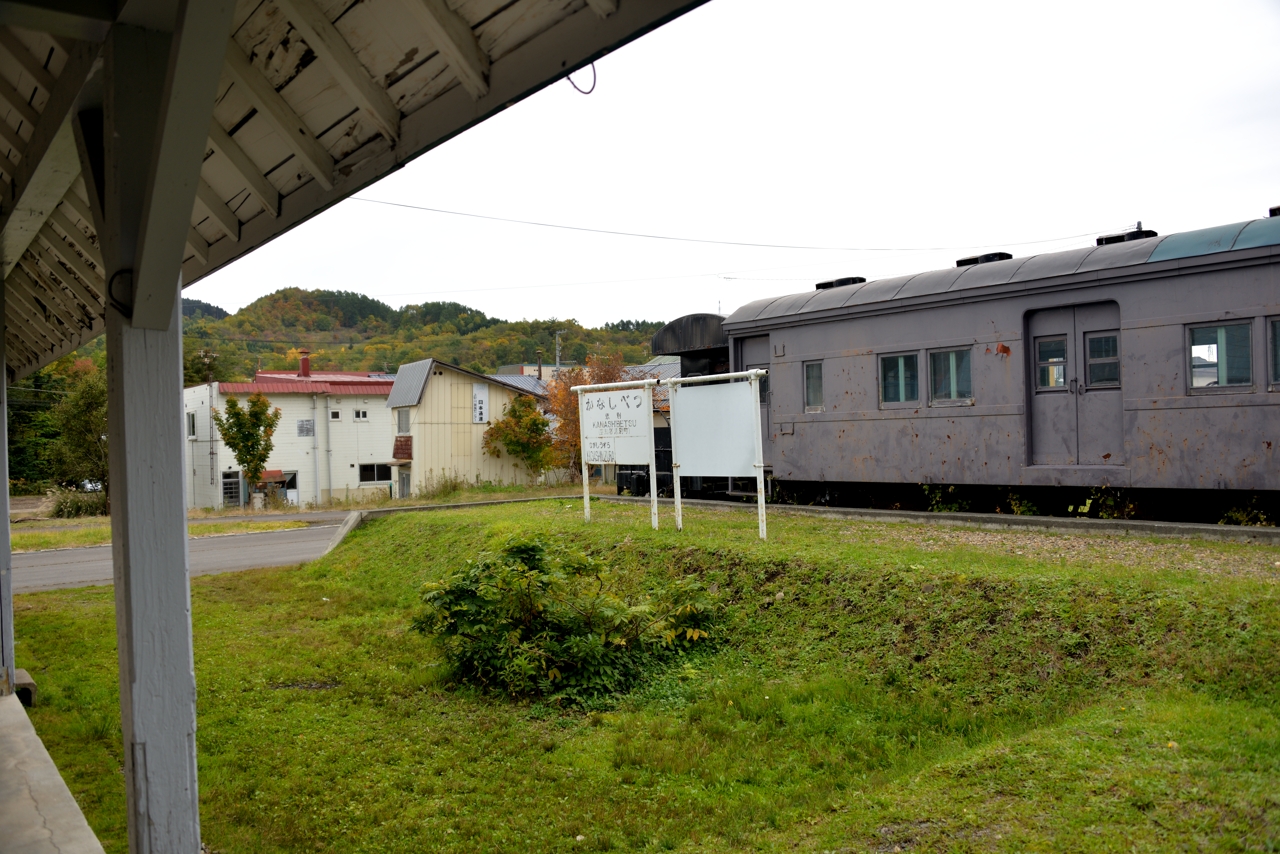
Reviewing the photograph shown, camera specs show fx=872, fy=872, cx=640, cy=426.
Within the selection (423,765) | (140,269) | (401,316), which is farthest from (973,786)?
(401,316)

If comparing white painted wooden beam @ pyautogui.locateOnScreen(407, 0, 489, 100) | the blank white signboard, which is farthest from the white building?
white painted wooden beam @ pyautogui.locateOnScreen(407, 0, 489, 100)

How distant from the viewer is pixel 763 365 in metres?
15.2

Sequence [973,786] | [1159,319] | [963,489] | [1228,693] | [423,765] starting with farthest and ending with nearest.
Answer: [963,489], [1159,319], [423,765], [1228,693], [973,786]

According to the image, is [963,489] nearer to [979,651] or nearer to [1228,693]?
[979,651]

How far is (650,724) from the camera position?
6.16 m

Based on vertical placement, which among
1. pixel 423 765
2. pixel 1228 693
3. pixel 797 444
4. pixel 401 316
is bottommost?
pixel 423 765

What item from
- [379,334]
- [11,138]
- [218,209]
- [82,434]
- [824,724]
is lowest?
[824,724]

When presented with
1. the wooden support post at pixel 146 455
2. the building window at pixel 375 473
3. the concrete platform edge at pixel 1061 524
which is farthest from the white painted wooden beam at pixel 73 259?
the building window at pixel 375 473

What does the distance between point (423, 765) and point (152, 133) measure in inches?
166

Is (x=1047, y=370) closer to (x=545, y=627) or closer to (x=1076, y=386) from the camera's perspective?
(x=1076, y=386)

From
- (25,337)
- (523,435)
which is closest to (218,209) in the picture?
(25,337)

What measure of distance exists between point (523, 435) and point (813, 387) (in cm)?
2202

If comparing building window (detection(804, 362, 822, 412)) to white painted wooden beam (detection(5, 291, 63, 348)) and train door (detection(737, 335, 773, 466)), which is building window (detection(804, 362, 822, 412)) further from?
white painted wooden beam (detection(5, 291, 63, 348))

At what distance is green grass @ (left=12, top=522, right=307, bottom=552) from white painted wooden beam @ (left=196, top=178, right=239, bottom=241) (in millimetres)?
15904
